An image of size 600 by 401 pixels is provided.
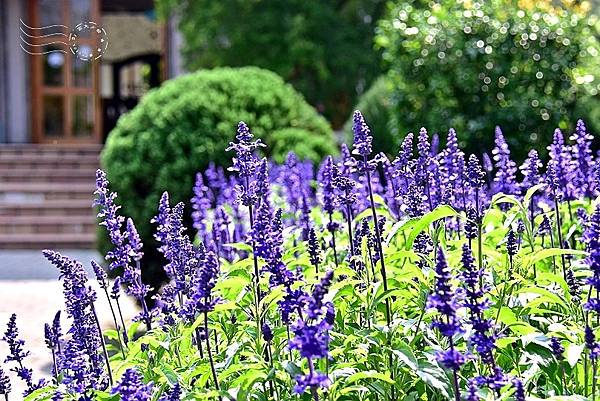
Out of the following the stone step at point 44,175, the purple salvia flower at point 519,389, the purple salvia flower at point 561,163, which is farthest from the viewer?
the stone step at point 44,175

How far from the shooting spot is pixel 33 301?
31.9 feet

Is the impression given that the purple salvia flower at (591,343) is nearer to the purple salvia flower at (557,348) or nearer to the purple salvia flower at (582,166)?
the purple salvia flower at (557,348)

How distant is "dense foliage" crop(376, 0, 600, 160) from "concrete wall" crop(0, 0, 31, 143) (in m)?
12.4

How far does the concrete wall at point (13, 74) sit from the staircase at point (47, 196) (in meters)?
1.82

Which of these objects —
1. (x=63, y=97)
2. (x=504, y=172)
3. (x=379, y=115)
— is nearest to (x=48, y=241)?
(x=379, y=115)

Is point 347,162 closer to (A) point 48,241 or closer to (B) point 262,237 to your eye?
(B) point 262,237

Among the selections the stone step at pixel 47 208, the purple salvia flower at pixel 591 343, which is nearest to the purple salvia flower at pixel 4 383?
the purple salvia flower at pixel 591 343

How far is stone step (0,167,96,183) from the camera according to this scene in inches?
639

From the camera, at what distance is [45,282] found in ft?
36.4

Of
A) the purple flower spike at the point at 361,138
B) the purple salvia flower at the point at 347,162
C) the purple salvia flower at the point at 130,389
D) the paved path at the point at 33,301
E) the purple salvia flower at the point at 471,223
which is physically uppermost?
the purple flower spike at the point at 361,138

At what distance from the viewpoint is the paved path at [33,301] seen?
23.0 feet

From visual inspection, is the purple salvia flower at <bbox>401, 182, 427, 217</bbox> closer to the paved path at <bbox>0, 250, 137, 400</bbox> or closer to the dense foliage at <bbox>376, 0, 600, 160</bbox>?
the paved path at <bbox>0, 250, 137, 400</bbox>

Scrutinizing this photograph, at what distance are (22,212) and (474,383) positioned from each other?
13894 mm

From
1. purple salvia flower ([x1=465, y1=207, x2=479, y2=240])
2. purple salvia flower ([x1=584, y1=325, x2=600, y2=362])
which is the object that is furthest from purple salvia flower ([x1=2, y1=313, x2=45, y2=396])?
purple salvia flower ([x1=584, y1=325, x2=600, y2=362])
